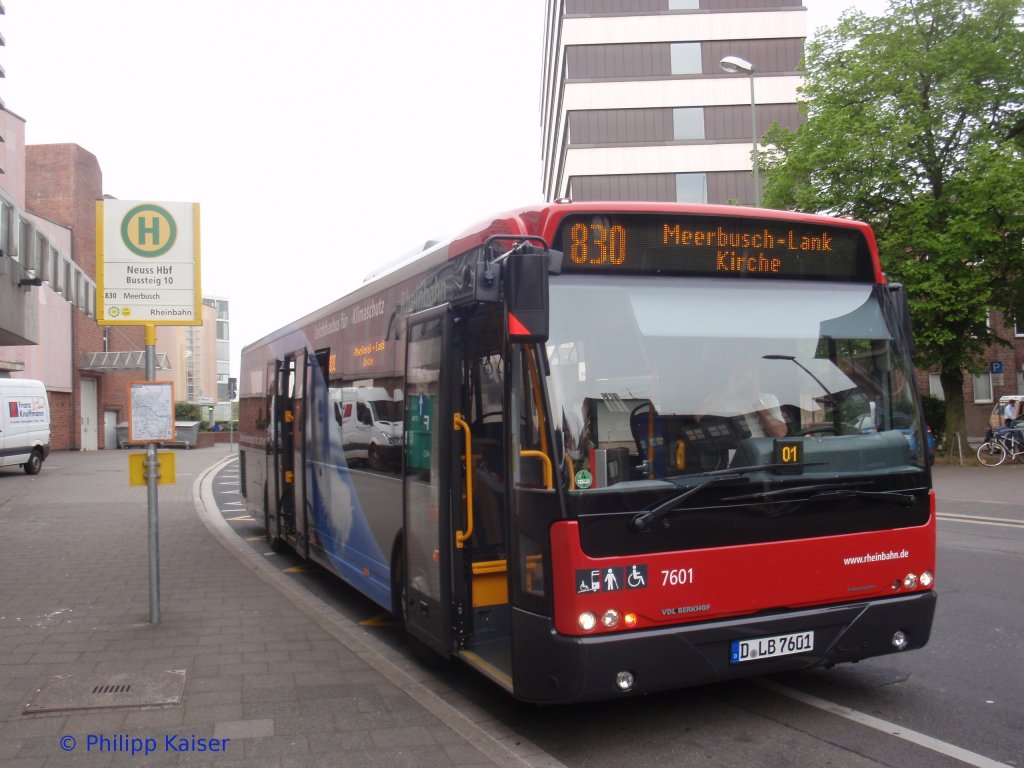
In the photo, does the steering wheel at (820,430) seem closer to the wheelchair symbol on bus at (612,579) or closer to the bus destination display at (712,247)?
Result: the bus destination display at (712,247)

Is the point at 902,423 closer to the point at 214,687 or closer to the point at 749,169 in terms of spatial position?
the point at 214,687

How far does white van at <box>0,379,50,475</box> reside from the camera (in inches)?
1057

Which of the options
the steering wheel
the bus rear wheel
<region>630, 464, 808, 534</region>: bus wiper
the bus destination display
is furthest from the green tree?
the bus rear wheel

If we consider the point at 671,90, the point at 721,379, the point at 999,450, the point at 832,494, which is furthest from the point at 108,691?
the point at 671,90

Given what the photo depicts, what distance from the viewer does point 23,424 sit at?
28.0 m

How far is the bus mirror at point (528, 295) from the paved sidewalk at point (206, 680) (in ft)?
6.75

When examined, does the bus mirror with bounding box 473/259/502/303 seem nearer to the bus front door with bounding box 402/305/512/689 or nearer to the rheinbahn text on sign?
the bus front door with bounding box 402/305/512/689

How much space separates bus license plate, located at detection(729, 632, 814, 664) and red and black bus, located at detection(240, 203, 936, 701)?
1 centimetres

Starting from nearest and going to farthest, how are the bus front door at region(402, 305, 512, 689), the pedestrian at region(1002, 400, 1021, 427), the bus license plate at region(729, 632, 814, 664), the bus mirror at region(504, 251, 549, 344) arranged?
1. the bus mirror at region(504, 251, 549, 344)
2. the bus license plate at region(729, 632, 814, 664)
3. the bus front door at region(402, 305, 512, 689)
4. the pedestrian at region(1002, 400, 1021, 427)

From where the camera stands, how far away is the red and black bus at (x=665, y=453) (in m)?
4.73

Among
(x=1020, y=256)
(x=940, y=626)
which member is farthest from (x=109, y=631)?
(x=1020, y=256)

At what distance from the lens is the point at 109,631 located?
24.9 feet

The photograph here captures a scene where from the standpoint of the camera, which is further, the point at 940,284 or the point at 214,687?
the point at 940,284

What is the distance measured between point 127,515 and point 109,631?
1017cm
